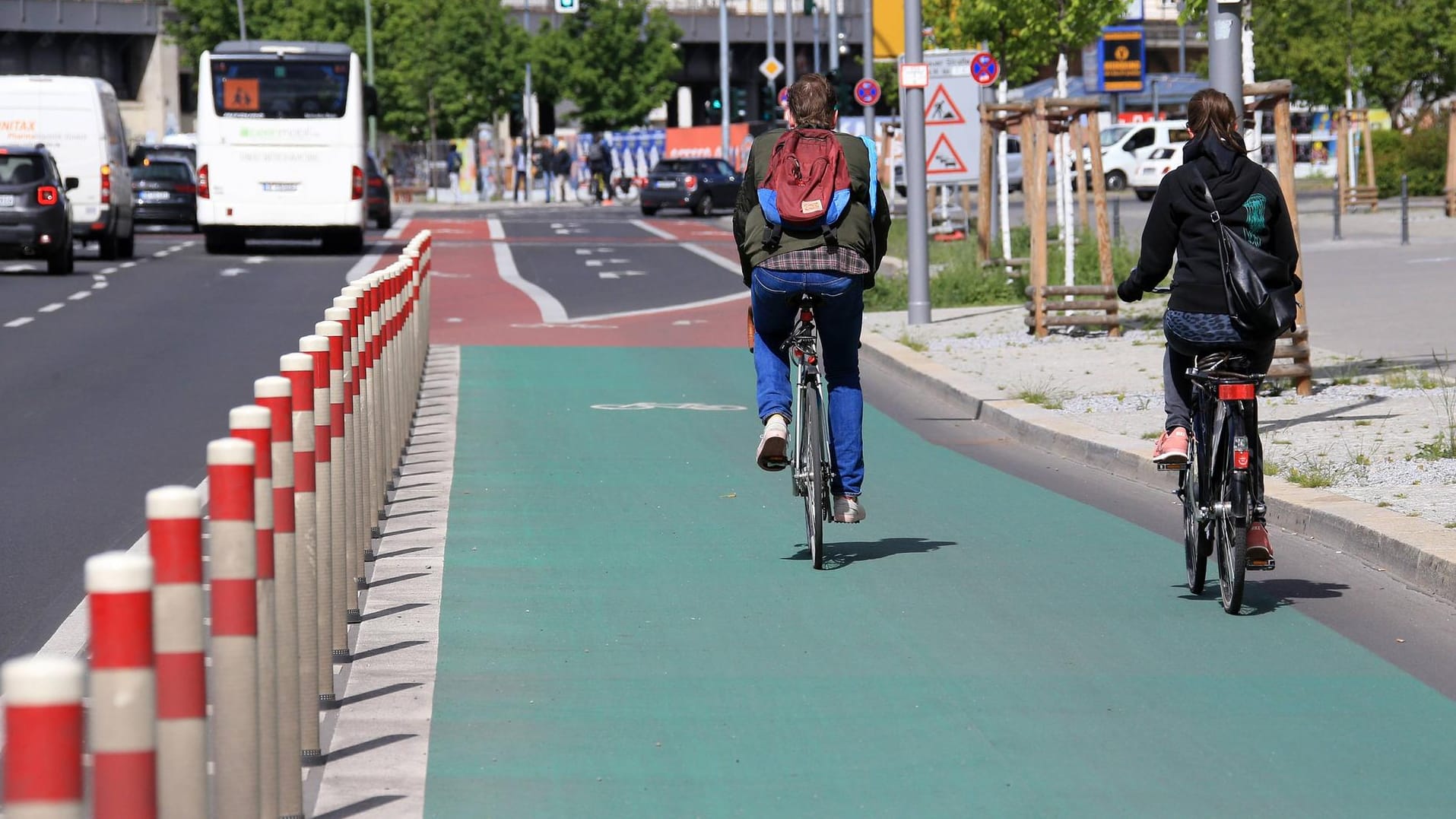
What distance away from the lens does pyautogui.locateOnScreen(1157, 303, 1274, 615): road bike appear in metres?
6.94

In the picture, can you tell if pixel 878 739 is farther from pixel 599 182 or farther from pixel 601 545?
pixel 599 182

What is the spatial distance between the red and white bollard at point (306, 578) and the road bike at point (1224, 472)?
2.97 meters

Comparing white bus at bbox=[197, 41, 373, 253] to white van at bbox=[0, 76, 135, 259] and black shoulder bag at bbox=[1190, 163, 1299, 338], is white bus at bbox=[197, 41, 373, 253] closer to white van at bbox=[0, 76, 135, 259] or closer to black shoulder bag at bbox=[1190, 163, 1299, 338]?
white van at bbox=[0, 76, 135, 259]

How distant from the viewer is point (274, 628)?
441 centimetres

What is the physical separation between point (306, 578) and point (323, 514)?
2.01ft

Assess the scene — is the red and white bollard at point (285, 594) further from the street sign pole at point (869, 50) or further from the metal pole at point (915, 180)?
the street sign pole at point (869, 50)

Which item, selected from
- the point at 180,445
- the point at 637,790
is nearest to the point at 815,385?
the point at 637,790

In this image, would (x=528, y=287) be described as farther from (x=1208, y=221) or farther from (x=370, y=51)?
(x=370, y=51)

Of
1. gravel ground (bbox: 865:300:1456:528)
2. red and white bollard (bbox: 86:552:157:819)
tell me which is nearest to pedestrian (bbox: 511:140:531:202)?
gravel ground (bbox: 865:300:1456:528)

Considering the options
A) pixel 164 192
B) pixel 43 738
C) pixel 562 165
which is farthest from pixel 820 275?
pixel 562 165

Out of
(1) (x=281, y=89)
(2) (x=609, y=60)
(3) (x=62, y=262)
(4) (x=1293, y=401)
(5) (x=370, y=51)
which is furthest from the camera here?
(5) (x=370, y=51)

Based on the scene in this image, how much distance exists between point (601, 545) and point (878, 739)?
10.8 ft

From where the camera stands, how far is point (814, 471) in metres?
7.87

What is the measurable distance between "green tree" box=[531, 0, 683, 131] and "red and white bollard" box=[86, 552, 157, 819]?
77403 mm
